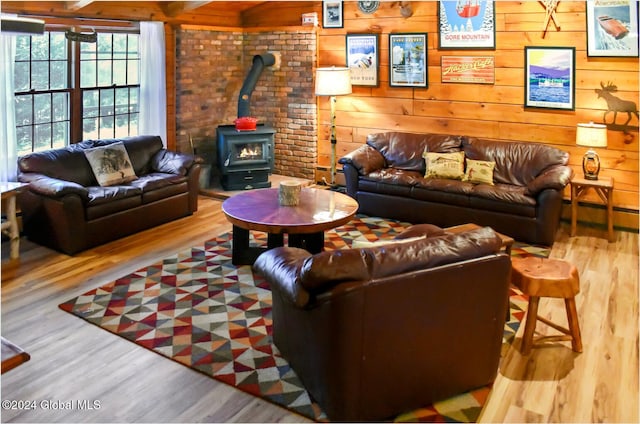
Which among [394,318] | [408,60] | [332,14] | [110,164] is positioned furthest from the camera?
[332,14]

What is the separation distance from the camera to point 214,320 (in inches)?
154

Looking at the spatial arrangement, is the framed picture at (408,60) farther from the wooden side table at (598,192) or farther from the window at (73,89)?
the window at (73,89)

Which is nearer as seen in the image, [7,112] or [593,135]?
[7,112]

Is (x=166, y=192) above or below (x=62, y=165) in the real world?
below

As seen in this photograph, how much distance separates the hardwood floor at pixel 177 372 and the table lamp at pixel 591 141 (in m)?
1.39

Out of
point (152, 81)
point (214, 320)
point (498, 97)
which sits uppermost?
point (152, 81)

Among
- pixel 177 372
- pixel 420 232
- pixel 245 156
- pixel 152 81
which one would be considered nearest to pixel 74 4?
pixel 152 81

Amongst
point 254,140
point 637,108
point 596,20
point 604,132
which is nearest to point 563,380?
point 604,132

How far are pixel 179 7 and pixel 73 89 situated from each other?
163cm

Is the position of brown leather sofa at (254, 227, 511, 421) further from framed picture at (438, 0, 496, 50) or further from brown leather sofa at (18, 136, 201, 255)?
framed picture at (438, 0, 496, 50)

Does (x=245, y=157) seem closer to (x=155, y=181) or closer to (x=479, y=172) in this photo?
(x=155, y=181)

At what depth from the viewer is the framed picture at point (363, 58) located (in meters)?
7.18

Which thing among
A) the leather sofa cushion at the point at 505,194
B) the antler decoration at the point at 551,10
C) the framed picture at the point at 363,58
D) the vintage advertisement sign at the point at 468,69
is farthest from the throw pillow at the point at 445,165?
the antler decoration at the point at 551,10

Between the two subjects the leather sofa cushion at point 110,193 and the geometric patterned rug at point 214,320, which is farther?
the leather sofa cushion at point 110,193
